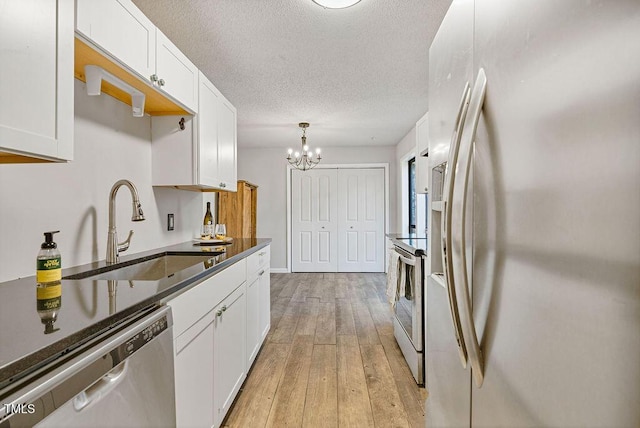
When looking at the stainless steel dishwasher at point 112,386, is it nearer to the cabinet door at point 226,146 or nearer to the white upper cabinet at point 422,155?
the cabinet door at point 226,146

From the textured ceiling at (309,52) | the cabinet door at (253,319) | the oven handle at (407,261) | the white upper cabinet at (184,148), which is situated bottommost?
the cabinet door at (253,319)

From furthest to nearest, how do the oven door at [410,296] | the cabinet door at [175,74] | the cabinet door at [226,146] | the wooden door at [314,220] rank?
the wooden door at [314,220], the cabinet door at [226,146], the oven door at [410,296], the cabinet door at [175,74]

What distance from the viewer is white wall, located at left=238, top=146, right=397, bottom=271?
6.49 m

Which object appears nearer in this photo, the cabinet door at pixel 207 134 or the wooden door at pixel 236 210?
the cabinet door at pixel 207 134

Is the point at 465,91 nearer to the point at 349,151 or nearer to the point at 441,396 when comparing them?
the point at 441,396

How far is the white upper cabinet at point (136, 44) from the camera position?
4.30 ft

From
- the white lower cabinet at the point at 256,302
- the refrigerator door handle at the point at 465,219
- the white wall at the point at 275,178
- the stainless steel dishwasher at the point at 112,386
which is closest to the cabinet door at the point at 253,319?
the white lower cabinet at the point at 256,302

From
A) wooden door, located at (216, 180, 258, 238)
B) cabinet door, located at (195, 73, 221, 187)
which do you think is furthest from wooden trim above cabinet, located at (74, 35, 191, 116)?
wooden door, located at (216, 180, 258, 238)

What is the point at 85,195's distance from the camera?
173cm

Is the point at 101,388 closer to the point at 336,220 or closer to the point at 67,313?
the point at 67,313

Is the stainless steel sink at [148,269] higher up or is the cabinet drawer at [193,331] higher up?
the stainless steel sink at [148,269]

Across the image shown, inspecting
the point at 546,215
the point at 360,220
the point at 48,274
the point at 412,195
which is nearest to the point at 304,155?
the point at 360,220

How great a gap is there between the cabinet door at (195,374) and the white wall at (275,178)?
4874 mm

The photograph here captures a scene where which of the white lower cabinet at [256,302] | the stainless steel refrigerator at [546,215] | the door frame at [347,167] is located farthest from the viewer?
the door frame at [347,167]
